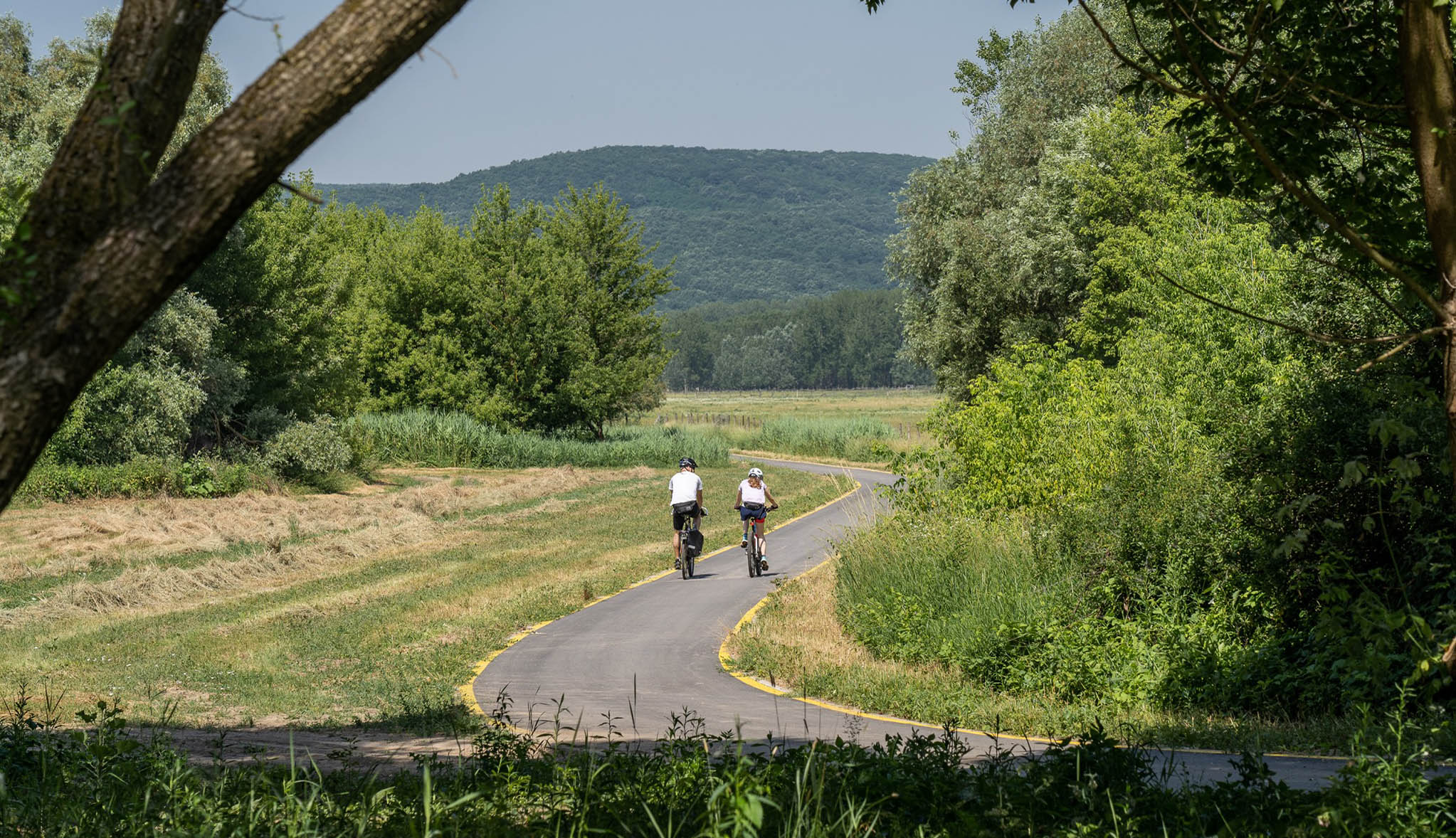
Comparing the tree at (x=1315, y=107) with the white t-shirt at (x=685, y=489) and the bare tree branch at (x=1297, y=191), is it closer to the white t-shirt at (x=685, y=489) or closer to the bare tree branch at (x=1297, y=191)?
the bare tree branch at (x=1297, y=191)

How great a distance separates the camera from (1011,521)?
52.0ft

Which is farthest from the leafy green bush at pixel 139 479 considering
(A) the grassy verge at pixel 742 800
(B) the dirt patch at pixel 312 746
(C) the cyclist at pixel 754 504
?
(A) the grassy verge at pixel 742 800

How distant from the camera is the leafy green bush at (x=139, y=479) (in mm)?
28938

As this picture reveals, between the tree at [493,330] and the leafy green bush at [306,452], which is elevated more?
the tree at [493,330]

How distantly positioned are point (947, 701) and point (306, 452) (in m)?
28.4

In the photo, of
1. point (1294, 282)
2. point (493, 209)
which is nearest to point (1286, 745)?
point (1294, 282)

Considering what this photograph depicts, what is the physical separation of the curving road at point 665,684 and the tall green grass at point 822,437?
38.4m

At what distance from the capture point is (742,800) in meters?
3.96

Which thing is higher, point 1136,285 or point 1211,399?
point 1136,285

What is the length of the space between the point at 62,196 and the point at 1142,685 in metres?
11.0

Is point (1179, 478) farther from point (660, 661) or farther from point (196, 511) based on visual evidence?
point (196, 511)

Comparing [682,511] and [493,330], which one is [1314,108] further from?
[493,330]

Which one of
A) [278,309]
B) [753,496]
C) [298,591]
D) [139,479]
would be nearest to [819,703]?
[753,496]

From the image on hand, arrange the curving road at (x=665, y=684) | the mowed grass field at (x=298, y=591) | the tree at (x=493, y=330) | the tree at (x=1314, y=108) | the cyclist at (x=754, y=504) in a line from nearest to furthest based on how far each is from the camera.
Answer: the tree at (x=1314, y=108)
the curving road at (x=665, y=684)
the mowed grass field at (x=298, y=591)
the cyclist at (x=754, y=504)
the tree at (x=493, y=330)
